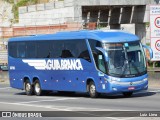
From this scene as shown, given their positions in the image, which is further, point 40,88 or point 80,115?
point 40,88

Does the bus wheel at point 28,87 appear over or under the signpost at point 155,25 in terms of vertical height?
under

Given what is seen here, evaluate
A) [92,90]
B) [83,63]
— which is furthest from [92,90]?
A: [83,63]

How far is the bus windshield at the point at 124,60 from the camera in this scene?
90.5 feet

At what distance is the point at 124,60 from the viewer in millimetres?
27734

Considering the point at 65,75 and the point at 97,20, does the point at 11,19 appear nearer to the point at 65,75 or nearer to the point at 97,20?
the point at 97,20

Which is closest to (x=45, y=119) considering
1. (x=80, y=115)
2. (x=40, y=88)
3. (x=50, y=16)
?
(x=80, y=115)

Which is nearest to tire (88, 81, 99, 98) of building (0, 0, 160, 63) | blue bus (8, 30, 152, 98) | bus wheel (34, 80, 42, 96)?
blue bus (8, 30, 152, 98)

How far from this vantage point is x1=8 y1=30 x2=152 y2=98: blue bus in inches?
1089

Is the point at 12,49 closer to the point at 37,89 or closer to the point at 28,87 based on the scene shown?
the point at 28,87

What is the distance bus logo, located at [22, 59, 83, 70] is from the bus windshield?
6.94 ft

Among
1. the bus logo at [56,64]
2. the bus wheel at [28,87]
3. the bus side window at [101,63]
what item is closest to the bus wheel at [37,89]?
the bus wheel at [28,87]

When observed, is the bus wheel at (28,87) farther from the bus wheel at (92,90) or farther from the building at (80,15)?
the building at (80,15)

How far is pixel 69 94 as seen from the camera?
108ft

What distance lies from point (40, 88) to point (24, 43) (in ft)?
8.55
